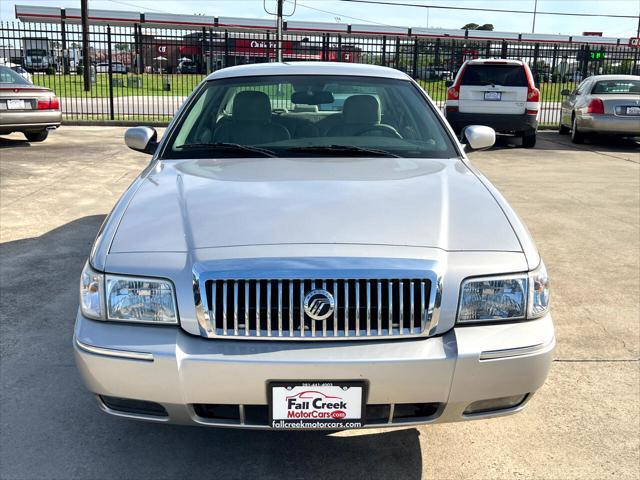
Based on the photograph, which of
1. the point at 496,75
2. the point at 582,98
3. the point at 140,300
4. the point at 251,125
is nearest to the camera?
the point at 140,300

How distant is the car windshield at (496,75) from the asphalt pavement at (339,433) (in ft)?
24.3

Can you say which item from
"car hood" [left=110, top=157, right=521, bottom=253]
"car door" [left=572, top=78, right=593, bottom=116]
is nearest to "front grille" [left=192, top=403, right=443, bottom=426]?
"car hood" [left=110, top=157, right=521, bottom=253]

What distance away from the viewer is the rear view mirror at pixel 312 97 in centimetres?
429

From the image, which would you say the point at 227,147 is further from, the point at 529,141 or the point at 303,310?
the point at 529,141

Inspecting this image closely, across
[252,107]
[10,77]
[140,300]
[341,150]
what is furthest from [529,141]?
[140,300]

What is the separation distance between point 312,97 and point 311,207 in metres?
1.69

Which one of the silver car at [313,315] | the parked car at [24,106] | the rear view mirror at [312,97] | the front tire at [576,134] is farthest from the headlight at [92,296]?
the front tire at [576,134]

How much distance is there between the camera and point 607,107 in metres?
13.3

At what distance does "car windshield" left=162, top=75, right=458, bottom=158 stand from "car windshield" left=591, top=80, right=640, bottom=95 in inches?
432

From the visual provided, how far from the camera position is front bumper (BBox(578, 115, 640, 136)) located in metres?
13.2

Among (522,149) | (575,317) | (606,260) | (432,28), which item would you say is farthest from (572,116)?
(432,28)

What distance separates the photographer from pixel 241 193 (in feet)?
9.91

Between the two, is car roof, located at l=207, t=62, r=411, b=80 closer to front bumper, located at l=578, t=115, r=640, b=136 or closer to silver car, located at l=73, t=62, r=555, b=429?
silver car, located at l=73, t=62, r=555, b=429

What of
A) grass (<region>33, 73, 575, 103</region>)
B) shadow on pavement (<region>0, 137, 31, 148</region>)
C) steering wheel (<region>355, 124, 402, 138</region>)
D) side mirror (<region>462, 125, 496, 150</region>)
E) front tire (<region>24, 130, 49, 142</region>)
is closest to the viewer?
steering wheel (<region>355, 124, 402, 138</region>)
